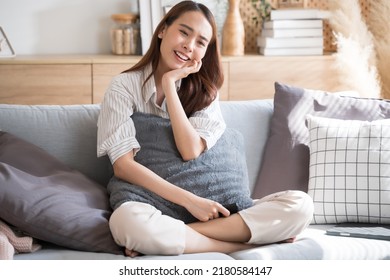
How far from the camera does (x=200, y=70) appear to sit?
7.76 ft

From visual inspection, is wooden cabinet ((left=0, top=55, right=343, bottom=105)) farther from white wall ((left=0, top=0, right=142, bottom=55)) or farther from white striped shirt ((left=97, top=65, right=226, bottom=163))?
white striped shirt ((left=97, top=65, right=226, bottom=163))

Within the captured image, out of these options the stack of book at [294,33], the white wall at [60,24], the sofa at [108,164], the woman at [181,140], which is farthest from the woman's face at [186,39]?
the white wall at [60,24]

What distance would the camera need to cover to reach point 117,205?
2.03m

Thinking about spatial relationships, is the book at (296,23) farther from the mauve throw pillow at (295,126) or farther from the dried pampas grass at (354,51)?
the mauve throw pillow at (295,126)

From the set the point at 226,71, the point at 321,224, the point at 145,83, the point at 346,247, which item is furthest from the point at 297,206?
the point at 226,71

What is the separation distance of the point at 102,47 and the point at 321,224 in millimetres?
1829

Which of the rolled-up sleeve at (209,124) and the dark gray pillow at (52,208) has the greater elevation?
the rolled-up sleeve at (209,124)

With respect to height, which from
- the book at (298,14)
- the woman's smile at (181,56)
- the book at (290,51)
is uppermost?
the book at (298,14)

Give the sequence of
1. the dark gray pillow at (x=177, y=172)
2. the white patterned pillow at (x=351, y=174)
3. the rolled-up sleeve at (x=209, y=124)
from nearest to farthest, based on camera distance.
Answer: the dark gray pillow at (x=177, y=172) → the rolled-up sleeve at (x=209, y=124) → the white patterned pillow at (x=351, y=174)

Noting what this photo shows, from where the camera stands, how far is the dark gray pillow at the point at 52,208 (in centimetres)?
188

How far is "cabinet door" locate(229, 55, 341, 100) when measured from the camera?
140 inches

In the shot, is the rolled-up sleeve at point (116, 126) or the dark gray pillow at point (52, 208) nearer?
the dark gray pillow at point (52, 208)

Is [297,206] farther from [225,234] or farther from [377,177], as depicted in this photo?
[377,177]

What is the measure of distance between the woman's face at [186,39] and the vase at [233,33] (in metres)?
1.34
